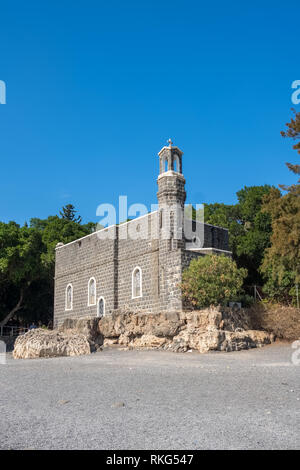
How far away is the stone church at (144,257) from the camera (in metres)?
20.5

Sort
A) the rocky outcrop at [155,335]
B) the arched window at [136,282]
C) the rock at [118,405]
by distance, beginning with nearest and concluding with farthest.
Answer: the rock at [118,405]
the rocky outcrop at [155,335]
the arched window at [136,282]

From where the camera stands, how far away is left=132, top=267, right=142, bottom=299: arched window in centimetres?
2261

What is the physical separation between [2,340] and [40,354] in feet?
50.2

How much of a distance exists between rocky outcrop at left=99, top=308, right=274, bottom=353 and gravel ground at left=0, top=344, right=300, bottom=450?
5097 millimetres

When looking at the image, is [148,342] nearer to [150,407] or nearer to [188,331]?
[188,331]

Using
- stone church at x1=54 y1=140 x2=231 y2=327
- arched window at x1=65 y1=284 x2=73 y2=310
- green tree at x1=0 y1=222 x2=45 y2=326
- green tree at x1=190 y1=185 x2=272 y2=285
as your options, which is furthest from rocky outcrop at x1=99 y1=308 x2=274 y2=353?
green tree at x1=0 y1=222 x2=45 y2=326

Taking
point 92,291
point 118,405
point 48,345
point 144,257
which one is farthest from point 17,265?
point 118,405

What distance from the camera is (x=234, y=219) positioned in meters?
32.6

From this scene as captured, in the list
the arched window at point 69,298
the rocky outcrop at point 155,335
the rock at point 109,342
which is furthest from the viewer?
the arched window at point 69,298

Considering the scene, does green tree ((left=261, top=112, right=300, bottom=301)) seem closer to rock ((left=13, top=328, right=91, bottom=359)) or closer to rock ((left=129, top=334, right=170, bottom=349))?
rock ((left=129, top=334, right=170, bottom=349))

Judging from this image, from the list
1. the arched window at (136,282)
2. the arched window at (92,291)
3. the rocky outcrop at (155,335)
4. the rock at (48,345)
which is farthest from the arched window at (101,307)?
the rock at (48,345)

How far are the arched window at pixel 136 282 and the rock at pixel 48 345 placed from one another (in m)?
6.16

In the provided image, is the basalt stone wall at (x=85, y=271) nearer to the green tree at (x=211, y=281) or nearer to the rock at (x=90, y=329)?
the rock at (x=90, y=329)
